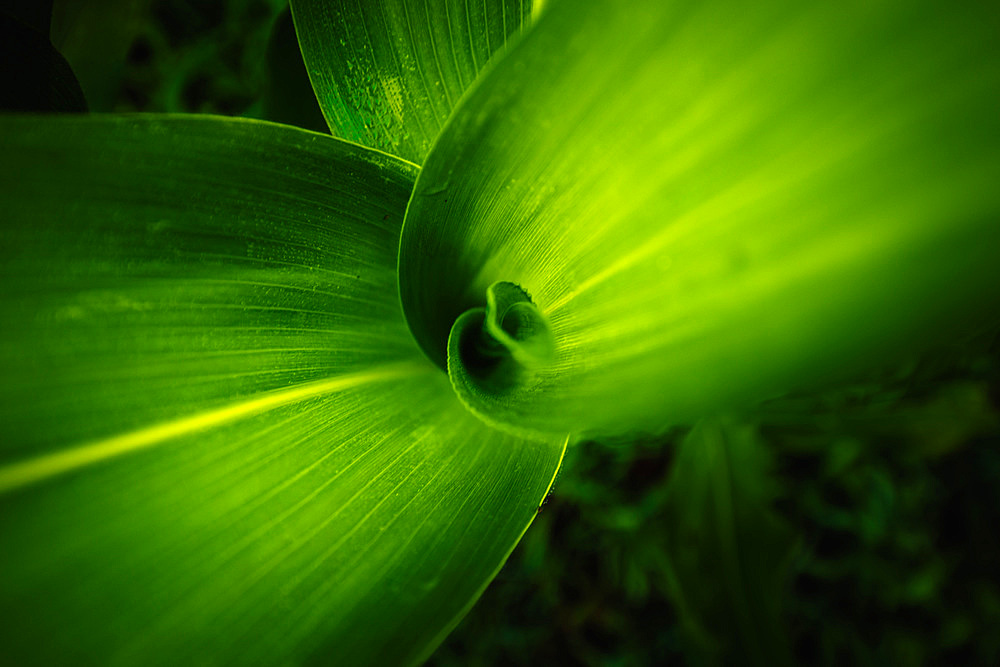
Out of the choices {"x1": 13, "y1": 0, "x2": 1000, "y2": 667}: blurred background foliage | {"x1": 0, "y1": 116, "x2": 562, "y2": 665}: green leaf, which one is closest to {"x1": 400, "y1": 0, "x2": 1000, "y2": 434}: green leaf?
{"x1": 0, "y1": 116, "x2": 562, "y2": 665}: green leaf

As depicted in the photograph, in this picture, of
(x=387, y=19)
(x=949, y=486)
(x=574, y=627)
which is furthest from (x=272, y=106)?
(x=949, y=486)

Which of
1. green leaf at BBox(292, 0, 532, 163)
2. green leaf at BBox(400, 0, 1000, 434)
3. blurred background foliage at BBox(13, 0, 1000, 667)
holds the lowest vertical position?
blurred background foliage at BBox(13, 0, 1000, 667)

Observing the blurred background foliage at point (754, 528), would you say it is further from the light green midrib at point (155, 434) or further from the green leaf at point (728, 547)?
the light green midrib at point (155, 434)

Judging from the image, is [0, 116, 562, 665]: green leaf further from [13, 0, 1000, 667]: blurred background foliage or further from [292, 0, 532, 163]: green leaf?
[13, 0, 1000, 667]: blurred background foliage

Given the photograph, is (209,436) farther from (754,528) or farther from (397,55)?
(754,528)

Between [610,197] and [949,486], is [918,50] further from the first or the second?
[949,486]

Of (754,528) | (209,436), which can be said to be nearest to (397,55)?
(209,436)
